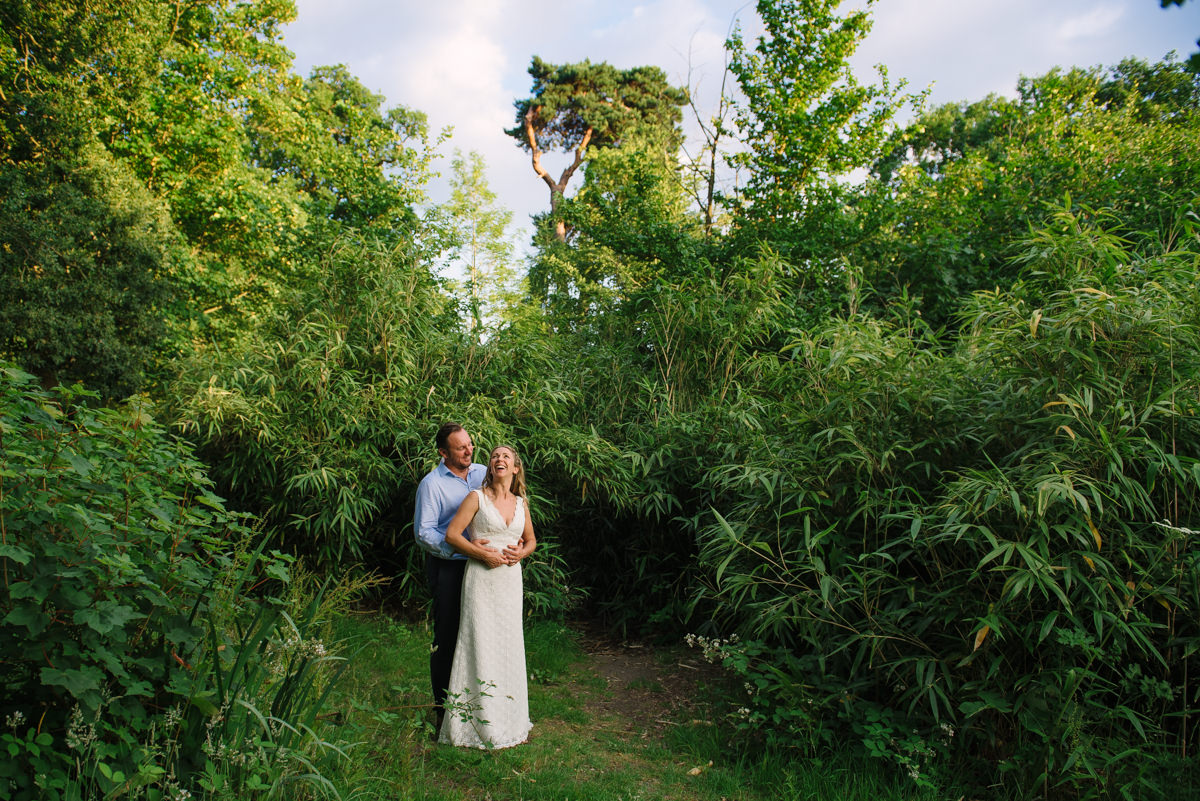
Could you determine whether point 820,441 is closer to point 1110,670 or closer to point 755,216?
point 1110,670

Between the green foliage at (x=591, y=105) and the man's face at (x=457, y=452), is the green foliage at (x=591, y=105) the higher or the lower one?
the higher one

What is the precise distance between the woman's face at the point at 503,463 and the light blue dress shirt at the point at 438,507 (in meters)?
0.27

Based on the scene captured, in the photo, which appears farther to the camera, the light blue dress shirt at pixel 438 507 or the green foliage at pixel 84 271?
the green foliage at pixel 84 271

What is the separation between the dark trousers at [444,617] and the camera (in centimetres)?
349

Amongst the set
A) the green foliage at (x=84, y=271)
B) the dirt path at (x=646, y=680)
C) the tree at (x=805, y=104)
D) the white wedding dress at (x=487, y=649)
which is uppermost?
the tree at (x=805, y=104)

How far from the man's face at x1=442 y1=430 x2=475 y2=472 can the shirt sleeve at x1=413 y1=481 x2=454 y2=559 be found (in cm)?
17

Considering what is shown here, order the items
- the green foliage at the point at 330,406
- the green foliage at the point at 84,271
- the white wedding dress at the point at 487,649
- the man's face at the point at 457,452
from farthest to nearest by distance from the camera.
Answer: the green foliage at the point at 84,271 < the green foliage at the point at 330,406 < the man's face at the point at 457,452 < the white wedding dress at the point at 487,649

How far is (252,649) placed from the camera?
2.48 metres

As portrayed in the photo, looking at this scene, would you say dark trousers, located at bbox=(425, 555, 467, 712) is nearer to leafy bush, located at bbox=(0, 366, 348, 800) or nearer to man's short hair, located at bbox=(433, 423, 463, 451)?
man's short hair, located at bbox=(433, 423, 463, 451)

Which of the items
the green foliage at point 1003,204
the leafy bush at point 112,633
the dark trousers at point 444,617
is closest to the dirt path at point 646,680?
the dark trousers at point 444,617

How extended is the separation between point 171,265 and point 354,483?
29.1 feet

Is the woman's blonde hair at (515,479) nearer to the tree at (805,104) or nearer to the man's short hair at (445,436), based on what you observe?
the man's short hair at (445,436)

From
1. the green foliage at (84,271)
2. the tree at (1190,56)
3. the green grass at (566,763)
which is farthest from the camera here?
the green foliage at (84,271)

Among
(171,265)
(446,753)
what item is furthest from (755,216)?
(171,265)
